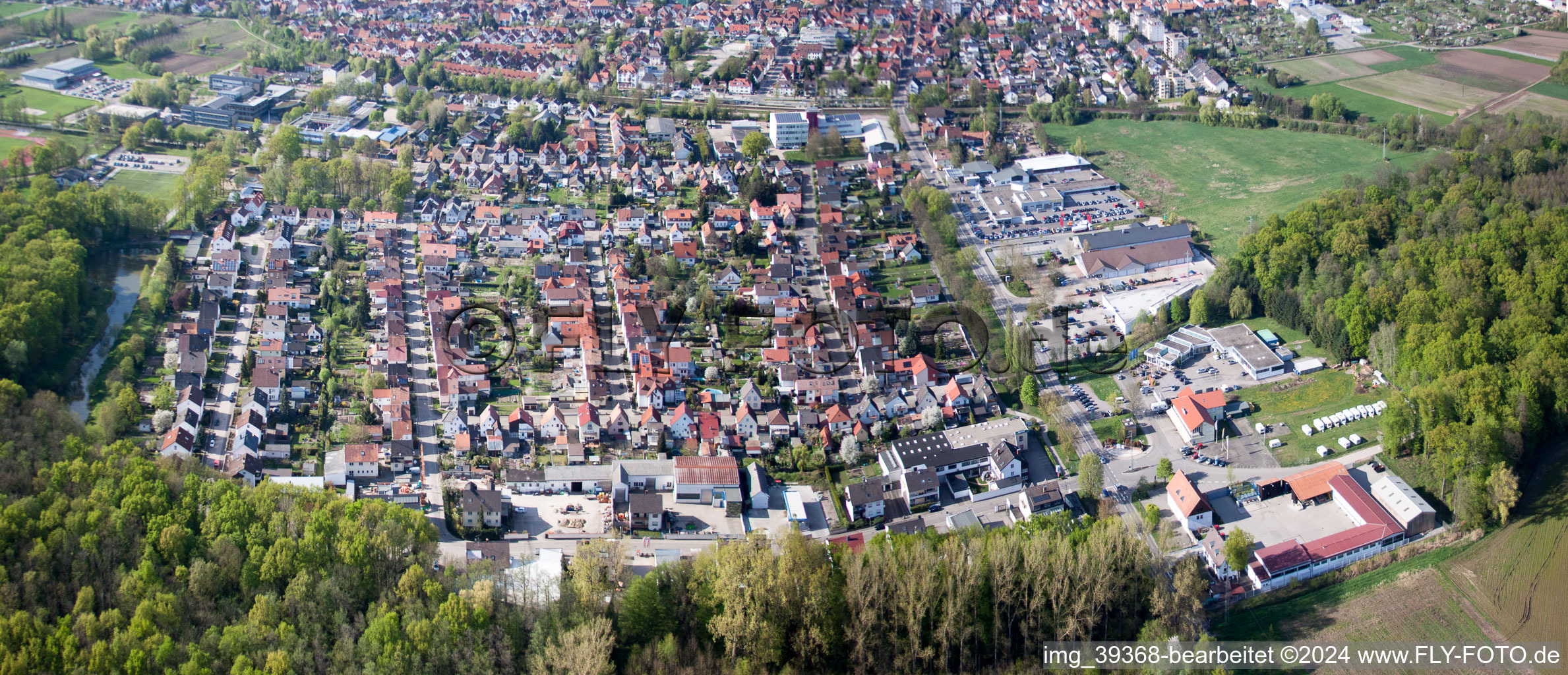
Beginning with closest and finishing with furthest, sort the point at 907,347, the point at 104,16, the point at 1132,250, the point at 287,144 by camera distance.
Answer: the point at 907,347
the point at 1132,250
the point at 287,144
the point at 104,16

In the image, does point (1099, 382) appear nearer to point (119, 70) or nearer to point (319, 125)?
point (319, 125)

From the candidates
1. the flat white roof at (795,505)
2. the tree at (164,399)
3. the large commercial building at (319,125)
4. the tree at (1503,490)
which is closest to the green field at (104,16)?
the large commercial building at (319,125)

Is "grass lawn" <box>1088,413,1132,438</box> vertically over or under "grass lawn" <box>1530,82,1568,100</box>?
under

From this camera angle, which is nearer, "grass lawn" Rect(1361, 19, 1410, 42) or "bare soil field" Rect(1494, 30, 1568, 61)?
"bare soil field" Rect(1494, 30, 1568, 61)

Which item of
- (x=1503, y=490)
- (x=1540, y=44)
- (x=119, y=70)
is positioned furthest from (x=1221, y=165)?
(x=119, y=70)

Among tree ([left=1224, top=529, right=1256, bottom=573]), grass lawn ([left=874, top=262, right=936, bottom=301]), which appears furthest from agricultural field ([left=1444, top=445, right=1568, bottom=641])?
grass lawn ([left=874, top=262, right=936, bottom=301])

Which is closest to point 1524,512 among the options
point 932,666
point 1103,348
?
point 1103,348

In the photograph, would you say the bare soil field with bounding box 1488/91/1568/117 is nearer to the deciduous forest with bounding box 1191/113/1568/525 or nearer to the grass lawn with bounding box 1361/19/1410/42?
the deciduous forest with bounding box 1191/113/1568/525
